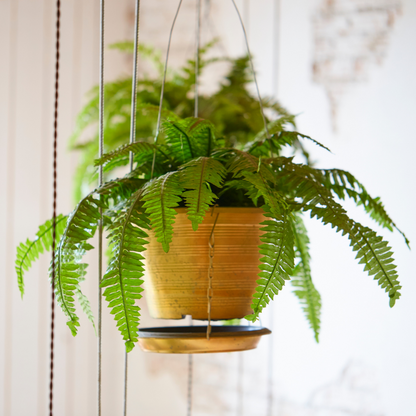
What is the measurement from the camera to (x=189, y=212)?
712 mm

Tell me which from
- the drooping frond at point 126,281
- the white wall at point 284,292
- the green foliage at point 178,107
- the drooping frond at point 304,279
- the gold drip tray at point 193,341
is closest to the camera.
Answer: the drooping frond at point 126,281

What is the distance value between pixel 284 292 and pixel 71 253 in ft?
4.60

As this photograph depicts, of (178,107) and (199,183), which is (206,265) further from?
(178,107)

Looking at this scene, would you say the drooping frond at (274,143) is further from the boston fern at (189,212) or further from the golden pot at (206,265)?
the golden pot at (206,265)

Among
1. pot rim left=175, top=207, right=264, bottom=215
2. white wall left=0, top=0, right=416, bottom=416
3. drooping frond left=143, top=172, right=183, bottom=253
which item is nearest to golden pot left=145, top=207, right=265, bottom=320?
pot rim left=175, top=207, right=264, bottom=215

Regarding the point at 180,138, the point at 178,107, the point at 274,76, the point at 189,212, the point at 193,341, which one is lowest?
the point at 193,341

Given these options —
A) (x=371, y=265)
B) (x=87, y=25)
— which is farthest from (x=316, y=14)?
(x=371, y=265)

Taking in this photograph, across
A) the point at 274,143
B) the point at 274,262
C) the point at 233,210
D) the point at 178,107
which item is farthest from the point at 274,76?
the point at 274,262

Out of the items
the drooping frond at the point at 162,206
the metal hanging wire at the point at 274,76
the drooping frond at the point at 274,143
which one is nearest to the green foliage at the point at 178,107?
the metal hanging wire at the point at 274,76

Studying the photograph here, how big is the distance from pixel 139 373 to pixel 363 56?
168cm

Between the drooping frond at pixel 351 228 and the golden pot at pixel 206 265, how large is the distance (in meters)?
0.09

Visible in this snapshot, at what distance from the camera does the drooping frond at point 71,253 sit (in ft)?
2.39

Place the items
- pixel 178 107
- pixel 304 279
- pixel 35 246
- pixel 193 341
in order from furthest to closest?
pixel 178 107, pixel 304 279, pixel 35 246, pixel 193 341

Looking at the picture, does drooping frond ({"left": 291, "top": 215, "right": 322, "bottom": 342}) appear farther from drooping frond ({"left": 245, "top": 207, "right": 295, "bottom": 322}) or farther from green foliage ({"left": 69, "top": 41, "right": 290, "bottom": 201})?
green foliage ({"left": 69, "top": 41, "right": 290, "bottom": 201})
